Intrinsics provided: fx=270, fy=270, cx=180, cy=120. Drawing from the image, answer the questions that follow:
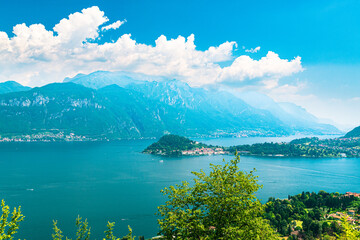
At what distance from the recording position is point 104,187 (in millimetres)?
83188

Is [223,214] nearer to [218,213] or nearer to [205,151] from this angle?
[218,213]

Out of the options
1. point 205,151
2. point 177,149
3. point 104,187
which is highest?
point 177,149

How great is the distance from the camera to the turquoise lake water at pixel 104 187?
55688mm

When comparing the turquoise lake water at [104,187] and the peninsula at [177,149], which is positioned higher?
the peninsula at [177,149]

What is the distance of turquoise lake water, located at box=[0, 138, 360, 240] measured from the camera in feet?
183

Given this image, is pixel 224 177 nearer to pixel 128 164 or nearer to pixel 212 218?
pixel 212 218

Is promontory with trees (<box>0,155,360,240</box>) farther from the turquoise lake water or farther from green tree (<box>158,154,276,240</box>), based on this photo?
the turquoise lake water

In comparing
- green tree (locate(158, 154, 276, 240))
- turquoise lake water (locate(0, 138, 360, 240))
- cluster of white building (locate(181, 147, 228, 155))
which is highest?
green tree (locate(158, 154, 276, 240))

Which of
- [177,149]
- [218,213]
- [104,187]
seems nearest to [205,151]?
[177,149]

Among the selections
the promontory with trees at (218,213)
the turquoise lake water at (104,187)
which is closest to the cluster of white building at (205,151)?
the turquoise lake water at (104,187)

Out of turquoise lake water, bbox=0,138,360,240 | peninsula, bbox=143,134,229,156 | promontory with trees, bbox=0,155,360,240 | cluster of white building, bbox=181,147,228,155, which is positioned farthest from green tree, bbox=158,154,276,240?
cluster of white building, bbox=181,147,228,155

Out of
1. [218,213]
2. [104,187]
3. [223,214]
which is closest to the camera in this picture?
[223,214]

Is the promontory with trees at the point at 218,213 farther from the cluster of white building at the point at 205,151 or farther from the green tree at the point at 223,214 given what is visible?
the cluster of white building at the point at 205,151

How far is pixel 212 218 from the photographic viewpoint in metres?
13.7
